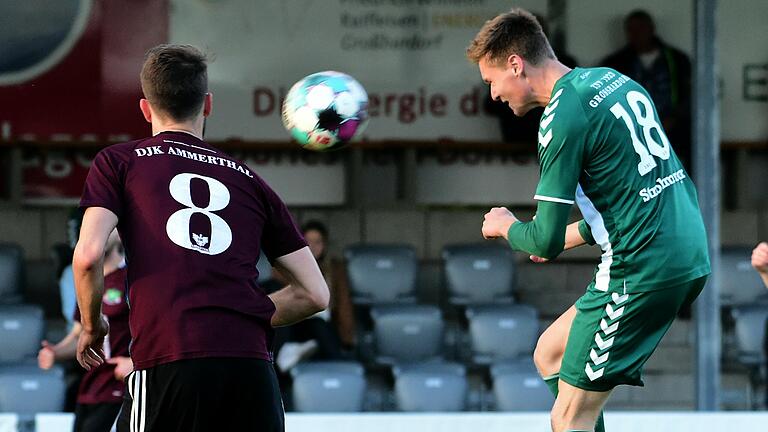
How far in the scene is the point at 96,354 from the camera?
3879 mm

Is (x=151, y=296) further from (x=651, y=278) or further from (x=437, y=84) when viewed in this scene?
(x=437, y=84)

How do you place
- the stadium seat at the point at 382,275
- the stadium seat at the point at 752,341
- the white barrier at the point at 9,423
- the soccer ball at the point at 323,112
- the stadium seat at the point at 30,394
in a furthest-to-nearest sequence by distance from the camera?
1. the stadium seat at the point at 382,275
2. the stadium seat at the point at 752,341
3. the stadium seat at the point at 30,394
4. the white barrier at the point at 9,423
5. the soccer ball at the point at 323,112

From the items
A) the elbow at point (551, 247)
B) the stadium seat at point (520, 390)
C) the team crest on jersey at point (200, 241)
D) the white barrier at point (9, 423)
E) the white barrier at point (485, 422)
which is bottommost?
the stadium seat at point (520, 390)

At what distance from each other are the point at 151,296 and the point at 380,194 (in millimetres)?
7868

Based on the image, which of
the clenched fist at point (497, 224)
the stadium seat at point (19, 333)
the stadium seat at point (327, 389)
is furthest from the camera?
the stadium seat at point (19, 333)

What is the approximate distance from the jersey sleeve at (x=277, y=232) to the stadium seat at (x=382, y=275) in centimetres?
617

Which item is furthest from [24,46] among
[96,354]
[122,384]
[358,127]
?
[96,354]

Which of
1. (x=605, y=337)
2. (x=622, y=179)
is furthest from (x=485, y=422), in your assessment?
(x=622, y=179)

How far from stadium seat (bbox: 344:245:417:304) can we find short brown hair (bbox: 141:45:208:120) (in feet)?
20.7

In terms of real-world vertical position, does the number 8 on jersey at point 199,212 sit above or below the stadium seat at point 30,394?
above

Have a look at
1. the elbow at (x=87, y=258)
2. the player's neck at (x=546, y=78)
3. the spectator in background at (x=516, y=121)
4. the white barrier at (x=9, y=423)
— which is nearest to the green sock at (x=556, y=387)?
the player's neck at (x=546, y=78)

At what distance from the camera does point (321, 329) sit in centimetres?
905

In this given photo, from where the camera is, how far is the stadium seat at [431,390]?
350 inches

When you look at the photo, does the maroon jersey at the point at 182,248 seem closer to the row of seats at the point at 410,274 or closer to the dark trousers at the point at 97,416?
the dark trousers at the point at 97,416
